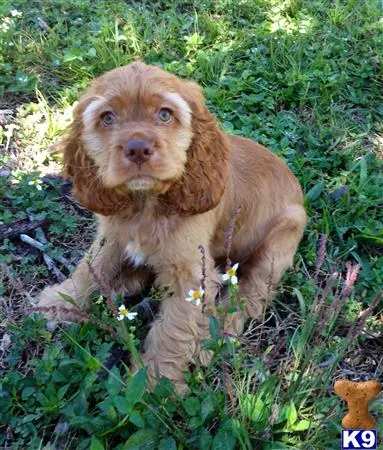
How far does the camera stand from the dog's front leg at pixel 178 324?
271 centimetres

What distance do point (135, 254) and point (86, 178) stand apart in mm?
443

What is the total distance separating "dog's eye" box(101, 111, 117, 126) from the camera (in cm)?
245

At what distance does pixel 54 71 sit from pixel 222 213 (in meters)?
2.43

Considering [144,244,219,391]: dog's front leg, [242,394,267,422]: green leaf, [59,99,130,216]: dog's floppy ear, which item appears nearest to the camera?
[242,394,267,422]: green leaf

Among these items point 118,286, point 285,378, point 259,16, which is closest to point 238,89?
point 259,16

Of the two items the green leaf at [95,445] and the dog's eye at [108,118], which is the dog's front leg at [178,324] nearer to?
the green leaf at [95,445]

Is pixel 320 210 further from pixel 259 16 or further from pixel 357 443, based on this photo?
pixel 259 16

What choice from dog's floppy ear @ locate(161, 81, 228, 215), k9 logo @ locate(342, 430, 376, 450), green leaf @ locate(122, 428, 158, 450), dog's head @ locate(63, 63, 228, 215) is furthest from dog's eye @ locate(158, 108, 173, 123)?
k9 logo @ locate(342, 430, 376, 450)

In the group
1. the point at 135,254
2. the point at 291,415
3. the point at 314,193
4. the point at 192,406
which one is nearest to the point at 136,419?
the point at 192,406

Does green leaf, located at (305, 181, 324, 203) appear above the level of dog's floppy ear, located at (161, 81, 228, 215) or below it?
below

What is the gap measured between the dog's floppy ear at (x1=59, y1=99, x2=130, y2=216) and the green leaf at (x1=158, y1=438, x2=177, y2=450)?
3.49ft

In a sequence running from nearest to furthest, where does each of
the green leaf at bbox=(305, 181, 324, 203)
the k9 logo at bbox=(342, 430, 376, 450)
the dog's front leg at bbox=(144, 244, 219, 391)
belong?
the k9 logo at bbox=(342, 430, 376, 450) < the dog's front leg at bbox=(144, 244, 219, 391) < the green leaf at bbox=(305, 181, 324, 203)

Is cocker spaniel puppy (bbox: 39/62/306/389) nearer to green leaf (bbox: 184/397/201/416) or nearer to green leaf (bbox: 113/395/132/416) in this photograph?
green leaf (bbox: 184/397/201/416)

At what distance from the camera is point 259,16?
5.32 m
